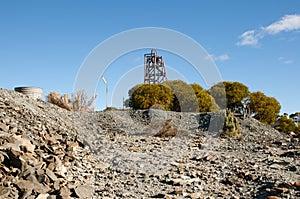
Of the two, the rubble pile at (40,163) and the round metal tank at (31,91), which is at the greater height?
the round metal tank at (31,91)

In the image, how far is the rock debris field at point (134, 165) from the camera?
4789 mm

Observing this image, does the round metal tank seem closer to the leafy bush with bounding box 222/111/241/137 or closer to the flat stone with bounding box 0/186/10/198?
the leafy bush with bounding box 222/111/241/137

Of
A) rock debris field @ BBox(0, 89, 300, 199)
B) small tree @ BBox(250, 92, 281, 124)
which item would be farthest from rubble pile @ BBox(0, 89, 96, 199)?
small tree @ BBox(250, 92, 281, 124)

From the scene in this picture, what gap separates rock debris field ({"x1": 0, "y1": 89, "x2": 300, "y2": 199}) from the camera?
4.79 m

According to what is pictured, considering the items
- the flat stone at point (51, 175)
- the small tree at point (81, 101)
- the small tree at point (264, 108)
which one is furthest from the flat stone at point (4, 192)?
the small tree at point (264, 108)

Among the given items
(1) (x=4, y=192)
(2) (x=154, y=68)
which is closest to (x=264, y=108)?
(2) (x=154, y=68)

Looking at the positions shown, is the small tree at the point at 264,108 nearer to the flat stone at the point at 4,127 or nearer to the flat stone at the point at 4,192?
the flat stone at the point at 4,127

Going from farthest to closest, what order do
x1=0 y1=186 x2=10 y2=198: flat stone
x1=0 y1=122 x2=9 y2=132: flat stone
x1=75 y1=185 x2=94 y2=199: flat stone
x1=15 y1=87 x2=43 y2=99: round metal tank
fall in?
x1=15 y1=87 x2=43 y2=99: round metal tank < x1=0 y1=122 x2=9 y2=132: flat stone < x1=75 y1=185 x2=94 y2=199: flat stone < x1=0 y1=186 x2=10 y2=198: flat stone

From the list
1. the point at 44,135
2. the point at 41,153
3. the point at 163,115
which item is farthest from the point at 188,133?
the point at 41,153

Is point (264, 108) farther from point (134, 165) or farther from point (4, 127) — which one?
point (4, 127)

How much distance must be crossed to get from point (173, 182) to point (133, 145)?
3.11 meters

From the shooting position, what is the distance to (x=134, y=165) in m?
6.34

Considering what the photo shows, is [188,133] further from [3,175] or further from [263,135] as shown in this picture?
[3,175]

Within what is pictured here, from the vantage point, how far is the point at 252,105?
20.8m
